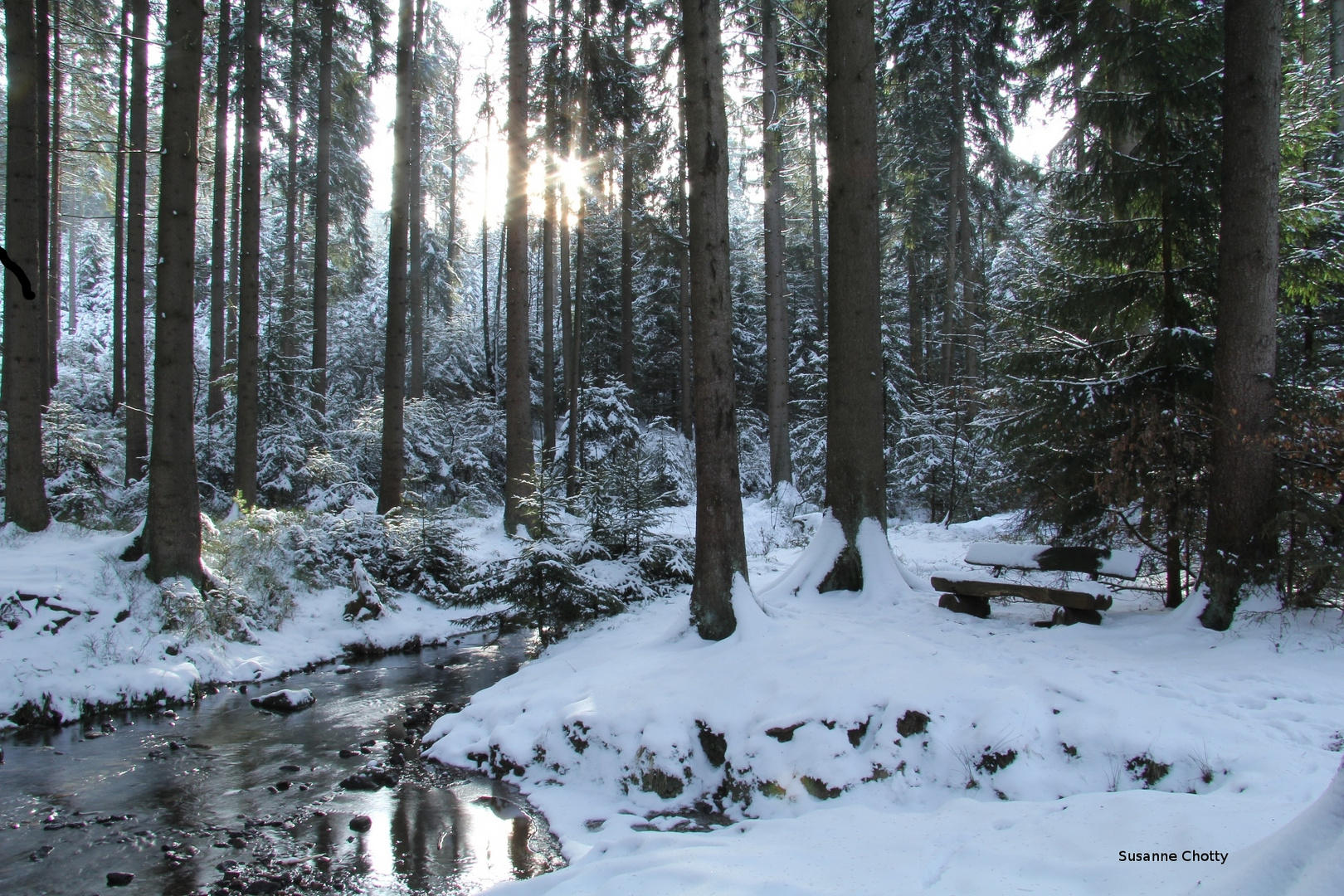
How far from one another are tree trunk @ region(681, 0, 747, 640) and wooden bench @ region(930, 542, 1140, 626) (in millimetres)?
2230

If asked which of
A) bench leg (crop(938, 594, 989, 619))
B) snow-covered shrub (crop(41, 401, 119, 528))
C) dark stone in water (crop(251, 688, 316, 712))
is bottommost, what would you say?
dark stone in water (crop(251, 688, 316, 712))

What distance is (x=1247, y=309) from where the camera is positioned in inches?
260

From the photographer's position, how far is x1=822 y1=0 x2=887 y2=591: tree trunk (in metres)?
8.16

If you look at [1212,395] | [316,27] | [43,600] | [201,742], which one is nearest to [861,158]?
[1212,395]

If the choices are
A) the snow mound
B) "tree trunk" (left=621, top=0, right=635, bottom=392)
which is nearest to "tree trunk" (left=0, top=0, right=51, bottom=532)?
"tree trunk" (left=621, top=0, right=635, bottom=392)

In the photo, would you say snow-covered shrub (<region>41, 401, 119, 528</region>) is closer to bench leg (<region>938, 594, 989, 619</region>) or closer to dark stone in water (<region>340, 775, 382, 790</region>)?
dark stone in water (<region>340, 775, 382, 790</region>)

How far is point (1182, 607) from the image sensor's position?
6.67m

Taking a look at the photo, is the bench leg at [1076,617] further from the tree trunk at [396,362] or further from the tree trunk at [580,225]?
the tree trunk at [396,362]

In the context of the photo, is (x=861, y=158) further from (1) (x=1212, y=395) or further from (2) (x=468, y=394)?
(2) (x=468, y=394)

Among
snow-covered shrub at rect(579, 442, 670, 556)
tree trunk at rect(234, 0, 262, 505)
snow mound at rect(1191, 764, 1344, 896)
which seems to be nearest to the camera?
snow mound at rect(1191, 764, 1344, 896)

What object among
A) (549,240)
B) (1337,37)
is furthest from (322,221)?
(1337,37)

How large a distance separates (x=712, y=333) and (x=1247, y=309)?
4.79 m

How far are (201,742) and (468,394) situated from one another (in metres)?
24.3

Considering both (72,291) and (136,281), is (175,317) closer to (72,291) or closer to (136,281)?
(136,281)
